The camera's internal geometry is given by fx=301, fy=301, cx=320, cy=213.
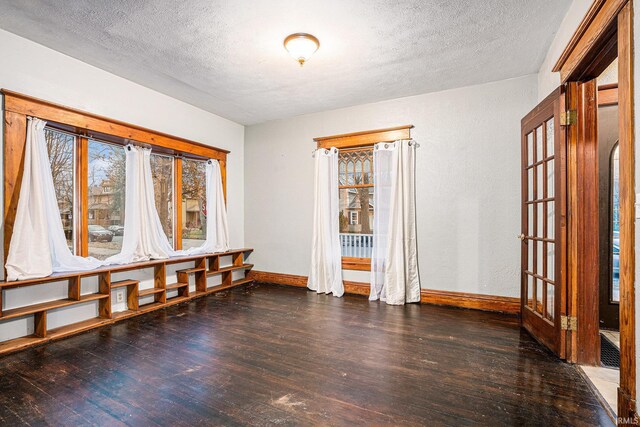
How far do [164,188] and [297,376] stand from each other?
3382 millimetres

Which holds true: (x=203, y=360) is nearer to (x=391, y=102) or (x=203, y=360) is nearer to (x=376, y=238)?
(x=376, y=238)

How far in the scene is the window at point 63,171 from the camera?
10.5ft

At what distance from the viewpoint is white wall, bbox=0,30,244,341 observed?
2.82 m

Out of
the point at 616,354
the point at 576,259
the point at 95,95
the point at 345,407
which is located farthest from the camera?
the point at 95,95

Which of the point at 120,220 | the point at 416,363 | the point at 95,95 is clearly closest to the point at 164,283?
the point at 120,220

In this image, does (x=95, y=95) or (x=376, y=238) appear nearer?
(x=95, y=95)

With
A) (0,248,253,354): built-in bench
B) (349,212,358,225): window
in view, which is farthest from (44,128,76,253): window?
(349,212,358,225): window

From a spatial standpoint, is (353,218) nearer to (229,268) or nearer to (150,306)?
(229,268)

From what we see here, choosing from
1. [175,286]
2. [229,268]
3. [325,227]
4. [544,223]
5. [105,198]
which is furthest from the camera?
[229,268]

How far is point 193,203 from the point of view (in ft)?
15.8

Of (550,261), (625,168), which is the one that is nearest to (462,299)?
(550,261)

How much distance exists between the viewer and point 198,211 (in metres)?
4.89

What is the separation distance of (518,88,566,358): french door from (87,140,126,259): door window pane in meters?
4.70

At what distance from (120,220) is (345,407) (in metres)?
3.54
